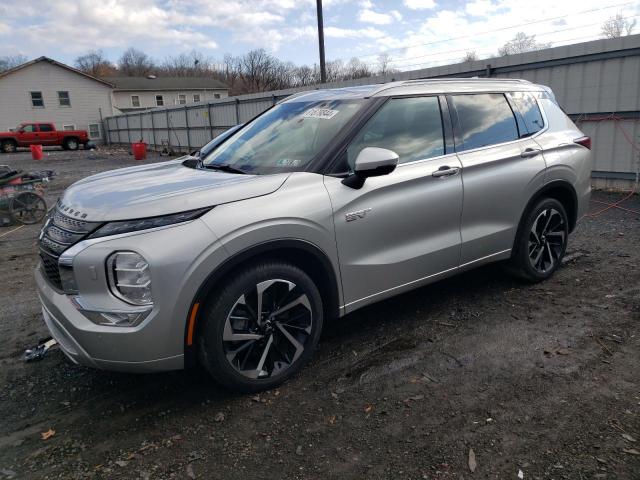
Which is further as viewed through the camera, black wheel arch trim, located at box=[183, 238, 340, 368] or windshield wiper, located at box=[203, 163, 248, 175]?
windshield wiper, located at box=[203, 163, 248, 175]

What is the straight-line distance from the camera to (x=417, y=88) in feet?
12.6

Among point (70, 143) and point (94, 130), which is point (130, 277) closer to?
A: point (70, 143)

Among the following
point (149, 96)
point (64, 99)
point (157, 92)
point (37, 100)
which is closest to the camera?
point (37, 100)

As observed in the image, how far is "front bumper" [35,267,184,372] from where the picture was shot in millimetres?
2602

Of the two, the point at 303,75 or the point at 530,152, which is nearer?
the point at 530,152

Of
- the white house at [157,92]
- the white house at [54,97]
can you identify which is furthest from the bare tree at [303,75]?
the white house at [54,97]

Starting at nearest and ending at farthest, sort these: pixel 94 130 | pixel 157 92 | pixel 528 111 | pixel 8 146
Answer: pixel 528 111 → pixel 8 146 → pixel 94 130 → pixel 157 92

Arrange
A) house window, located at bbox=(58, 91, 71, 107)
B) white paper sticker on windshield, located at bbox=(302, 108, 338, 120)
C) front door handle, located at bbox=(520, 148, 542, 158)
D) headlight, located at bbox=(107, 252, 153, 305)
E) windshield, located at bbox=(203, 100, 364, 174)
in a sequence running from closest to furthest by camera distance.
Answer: headlight, located at bbox=(107, 252, 153, 305) < windshield, located at bbox=(203, 100, 364, 174) < white paper sticker on windshield, located at bbox=(302, 108, 338, 120) < front door handle, located at bbox=(520, 148, 542, 158) < house window, located at bbox=(58, 91, 71, 107)

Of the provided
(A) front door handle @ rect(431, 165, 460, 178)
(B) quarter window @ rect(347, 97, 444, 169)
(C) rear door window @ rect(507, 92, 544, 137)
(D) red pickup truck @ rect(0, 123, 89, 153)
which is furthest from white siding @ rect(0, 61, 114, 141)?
(A) front door handle @ rect(431, 165, 460, 178)

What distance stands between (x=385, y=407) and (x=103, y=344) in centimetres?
161

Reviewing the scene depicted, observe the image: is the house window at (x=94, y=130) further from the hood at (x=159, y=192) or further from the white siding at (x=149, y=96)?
the hood at (x=159, y=192)

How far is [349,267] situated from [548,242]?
245cm

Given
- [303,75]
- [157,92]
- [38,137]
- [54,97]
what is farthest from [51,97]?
[303,75]

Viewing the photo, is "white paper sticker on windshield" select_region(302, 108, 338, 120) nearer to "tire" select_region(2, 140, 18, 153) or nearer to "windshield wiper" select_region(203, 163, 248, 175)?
"windshield wiper" select_region(203, 163, 248, 175)
